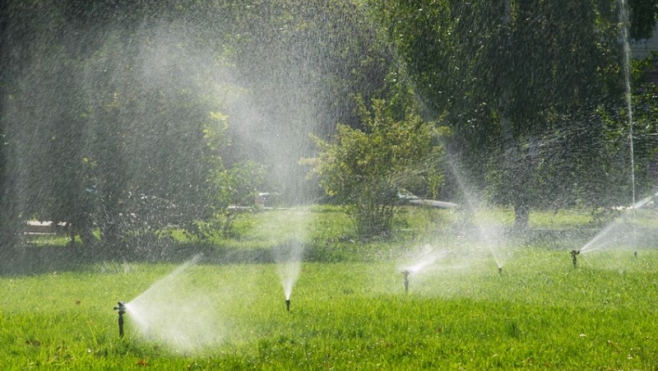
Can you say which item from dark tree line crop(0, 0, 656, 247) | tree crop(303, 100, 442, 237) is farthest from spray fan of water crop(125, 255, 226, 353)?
tree crop(303, 100, 442, 237)

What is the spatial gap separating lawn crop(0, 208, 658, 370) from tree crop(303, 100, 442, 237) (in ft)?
17.2

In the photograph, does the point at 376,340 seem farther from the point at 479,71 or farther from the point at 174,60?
the point at 479,71

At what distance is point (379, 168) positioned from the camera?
1869 cm

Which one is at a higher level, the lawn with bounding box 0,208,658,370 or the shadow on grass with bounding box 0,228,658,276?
the shadow on grass with bounding box 0,228,658,276

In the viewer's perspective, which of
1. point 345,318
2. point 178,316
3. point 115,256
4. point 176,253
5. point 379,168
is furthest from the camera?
point 379,168

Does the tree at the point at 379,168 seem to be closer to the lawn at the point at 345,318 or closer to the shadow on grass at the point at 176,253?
the shadow on grass at the point at 176,253

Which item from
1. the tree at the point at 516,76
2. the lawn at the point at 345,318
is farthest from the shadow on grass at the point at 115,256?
the tree at the point at 516,76

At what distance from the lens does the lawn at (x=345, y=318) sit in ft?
22.0

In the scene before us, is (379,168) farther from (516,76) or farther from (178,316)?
(178,316)

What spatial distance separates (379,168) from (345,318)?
10.6 metres

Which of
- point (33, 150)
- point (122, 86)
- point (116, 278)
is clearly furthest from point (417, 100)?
point (116, 278)

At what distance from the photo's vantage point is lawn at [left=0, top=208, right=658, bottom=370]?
671 centimetres

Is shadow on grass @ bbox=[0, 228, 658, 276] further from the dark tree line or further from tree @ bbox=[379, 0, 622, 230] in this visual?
tree @ bbox=[379, 0, 622, 230]

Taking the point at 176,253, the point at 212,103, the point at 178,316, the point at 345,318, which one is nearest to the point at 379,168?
the point at 212,103
